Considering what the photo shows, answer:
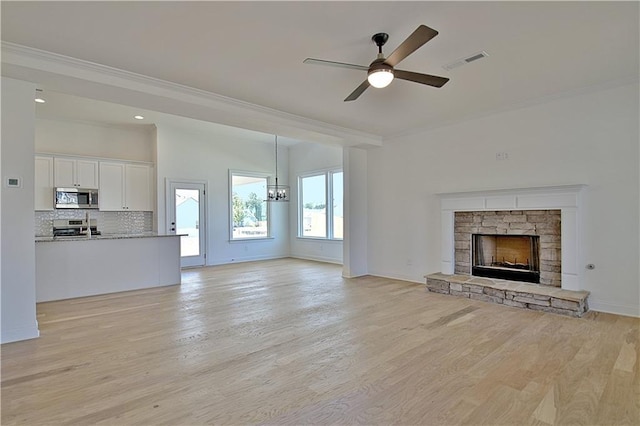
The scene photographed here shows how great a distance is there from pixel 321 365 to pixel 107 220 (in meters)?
6.53

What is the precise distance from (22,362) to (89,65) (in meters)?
2.75

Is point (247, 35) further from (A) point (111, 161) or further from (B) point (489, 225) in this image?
(A) point (111, 161)

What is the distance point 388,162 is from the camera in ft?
21.1

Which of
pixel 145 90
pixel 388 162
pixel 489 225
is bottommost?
pixel 489 225

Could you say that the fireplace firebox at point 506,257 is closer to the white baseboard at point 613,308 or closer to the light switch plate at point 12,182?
the white baseboard at point 613,308

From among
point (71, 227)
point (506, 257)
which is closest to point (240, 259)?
point (71, 227)

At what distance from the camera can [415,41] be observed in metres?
2.42

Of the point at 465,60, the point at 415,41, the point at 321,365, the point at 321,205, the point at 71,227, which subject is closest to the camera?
the point at 415,41

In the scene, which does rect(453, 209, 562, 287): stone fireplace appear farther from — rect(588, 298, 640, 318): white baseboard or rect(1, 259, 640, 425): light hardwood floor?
rect(1, 259, 640, 425): light hardwood floor

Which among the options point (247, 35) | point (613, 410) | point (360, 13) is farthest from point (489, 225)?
point (247, 35)

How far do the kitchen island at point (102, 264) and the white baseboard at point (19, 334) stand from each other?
5.44 ft

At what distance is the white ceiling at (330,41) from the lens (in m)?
2.51

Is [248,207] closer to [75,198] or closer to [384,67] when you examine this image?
[75,198]

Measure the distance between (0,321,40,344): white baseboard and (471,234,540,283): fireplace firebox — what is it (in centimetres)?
567
